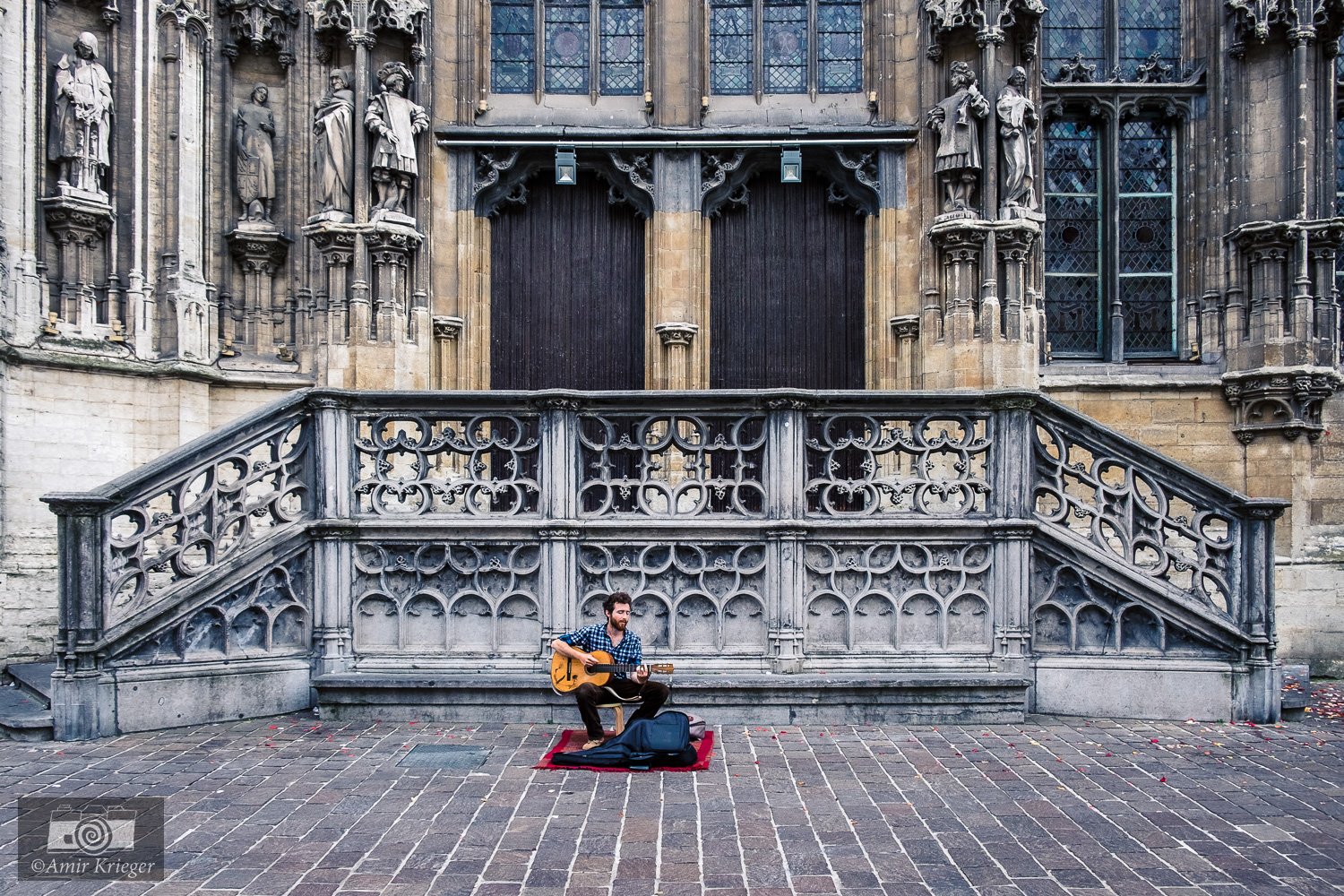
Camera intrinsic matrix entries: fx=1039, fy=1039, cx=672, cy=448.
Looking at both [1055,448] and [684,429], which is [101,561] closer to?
[684,429]

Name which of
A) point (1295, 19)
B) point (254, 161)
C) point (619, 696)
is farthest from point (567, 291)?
point (1295, 19)

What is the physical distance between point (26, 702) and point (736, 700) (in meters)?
5.64

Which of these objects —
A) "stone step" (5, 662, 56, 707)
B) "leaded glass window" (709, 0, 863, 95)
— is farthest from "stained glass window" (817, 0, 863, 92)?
"stone step" (5, 662, 56, 707)

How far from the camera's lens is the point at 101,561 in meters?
7.49

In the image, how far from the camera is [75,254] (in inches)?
422

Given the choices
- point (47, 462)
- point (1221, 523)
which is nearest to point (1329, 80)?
point (1221, 523)

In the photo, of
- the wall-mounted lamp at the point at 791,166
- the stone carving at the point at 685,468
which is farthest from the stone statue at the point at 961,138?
the stone carving at the point at 685,468

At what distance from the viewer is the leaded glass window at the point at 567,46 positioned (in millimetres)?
12344

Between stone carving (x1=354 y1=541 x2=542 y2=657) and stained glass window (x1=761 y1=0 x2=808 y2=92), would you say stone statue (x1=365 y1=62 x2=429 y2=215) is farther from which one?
stone carving (x1=354 y1=541 x2=542 y2=657)

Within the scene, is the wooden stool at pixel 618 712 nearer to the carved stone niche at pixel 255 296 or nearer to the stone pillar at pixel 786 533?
Result: the stone pillar at pixel 786 533

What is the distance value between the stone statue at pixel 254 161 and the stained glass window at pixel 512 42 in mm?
2725

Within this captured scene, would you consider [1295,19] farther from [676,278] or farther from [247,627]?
[247,627]

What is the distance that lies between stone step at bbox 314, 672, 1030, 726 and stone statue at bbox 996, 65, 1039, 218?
5492 mm

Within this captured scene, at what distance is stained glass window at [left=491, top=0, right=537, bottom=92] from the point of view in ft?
40.5
